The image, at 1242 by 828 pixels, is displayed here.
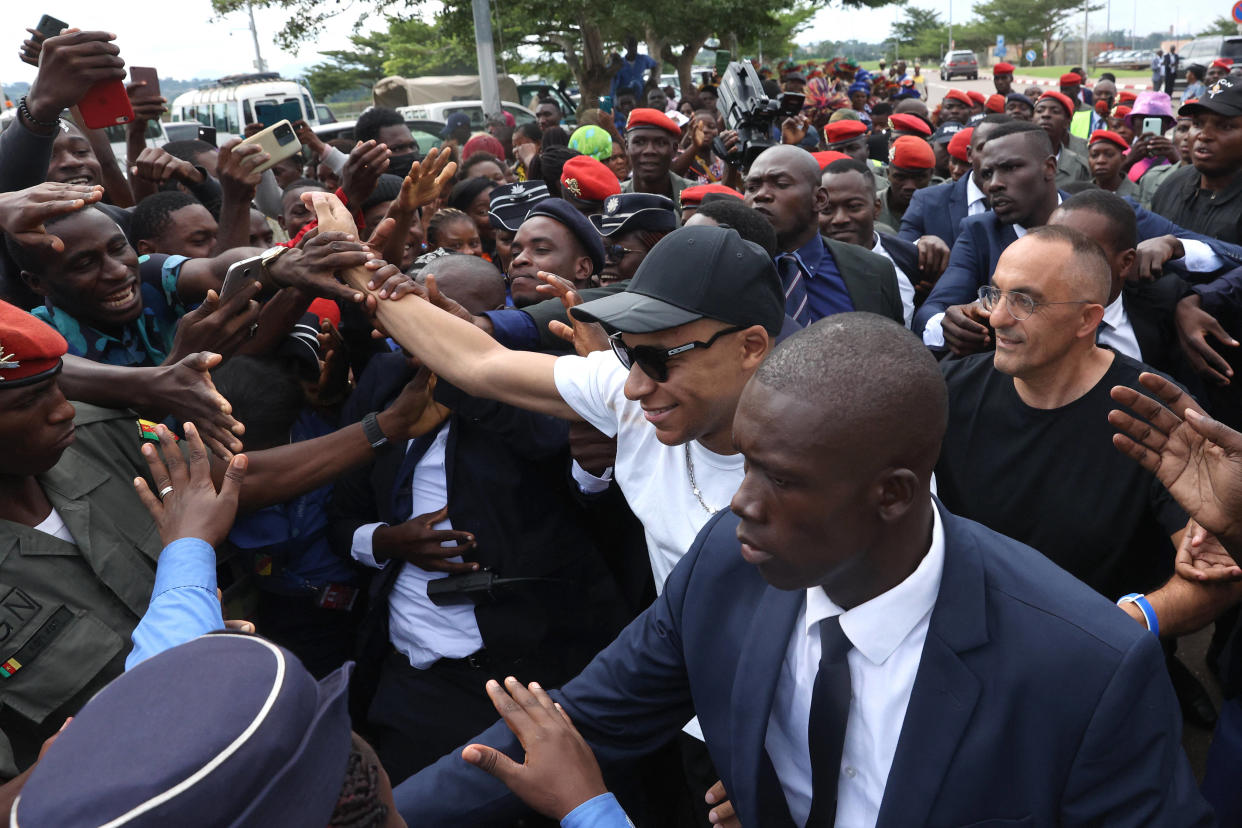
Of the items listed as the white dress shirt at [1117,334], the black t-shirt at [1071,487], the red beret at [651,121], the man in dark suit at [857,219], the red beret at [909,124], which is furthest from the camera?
the red beret at [909,124]

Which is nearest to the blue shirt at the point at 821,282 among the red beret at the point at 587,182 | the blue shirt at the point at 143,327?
the red beret at the point at 587,182

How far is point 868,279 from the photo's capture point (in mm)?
4305

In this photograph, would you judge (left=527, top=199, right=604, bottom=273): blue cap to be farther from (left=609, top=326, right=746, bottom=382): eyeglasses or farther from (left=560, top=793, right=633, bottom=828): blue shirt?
(left=560, top=793, right=633, bottom=828): blue shirt

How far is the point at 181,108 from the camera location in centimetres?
2356

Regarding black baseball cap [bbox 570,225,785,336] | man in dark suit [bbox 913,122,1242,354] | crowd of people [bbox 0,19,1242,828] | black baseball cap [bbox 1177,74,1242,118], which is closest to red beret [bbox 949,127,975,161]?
black baseball cap [bbox 1177,74,1242,118]

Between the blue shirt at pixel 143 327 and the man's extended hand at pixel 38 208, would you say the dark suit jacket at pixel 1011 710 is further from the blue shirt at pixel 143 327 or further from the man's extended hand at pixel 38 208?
the blue shirt at pixel 143 327

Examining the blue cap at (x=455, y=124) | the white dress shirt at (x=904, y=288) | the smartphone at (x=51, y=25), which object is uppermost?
the smartphone at (x=51, y=25)

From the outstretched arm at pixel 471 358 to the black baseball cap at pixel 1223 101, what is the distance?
405cm

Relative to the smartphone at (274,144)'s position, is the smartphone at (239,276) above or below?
below

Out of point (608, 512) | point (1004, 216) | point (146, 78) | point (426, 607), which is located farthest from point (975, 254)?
point (146, 78)

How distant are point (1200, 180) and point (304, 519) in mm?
5082

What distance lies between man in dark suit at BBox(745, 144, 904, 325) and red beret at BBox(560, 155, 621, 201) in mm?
1098

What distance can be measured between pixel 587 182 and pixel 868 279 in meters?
1.80

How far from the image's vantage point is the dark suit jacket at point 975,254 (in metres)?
4.25
